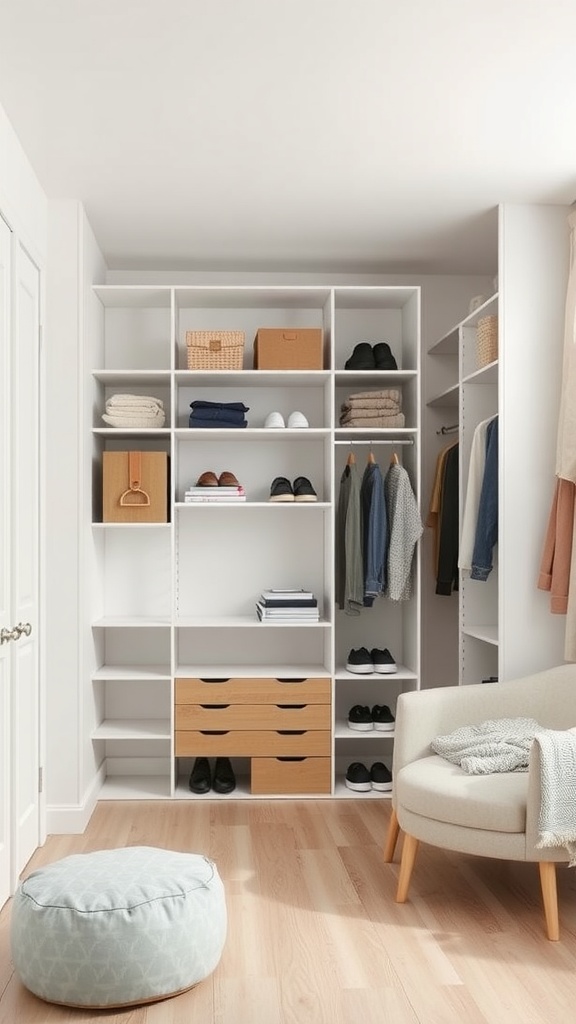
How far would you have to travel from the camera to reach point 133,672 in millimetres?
4898

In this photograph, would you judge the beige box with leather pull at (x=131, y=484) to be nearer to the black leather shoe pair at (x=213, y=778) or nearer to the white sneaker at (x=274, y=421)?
the white sneaker at (x=274, y=421)

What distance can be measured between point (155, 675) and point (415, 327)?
6.97ft

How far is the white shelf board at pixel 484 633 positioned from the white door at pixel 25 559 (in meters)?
1.95

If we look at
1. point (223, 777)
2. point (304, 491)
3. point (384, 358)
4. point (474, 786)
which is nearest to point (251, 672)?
point (223, 777)

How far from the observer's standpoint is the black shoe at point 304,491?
4.90 meters

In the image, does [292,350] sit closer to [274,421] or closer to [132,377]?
[274,421]

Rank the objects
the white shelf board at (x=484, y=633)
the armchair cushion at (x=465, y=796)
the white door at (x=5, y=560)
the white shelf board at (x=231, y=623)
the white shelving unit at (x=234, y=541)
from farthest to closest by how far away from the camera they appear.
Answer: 1. the white shelving unit at (x=234, y=541)
2. the white shelf board at (x=231, y=623)
3. the white shelf board at (x=484, y=633)
4. the white door at (x=5, y=560)
5. the armchair cushion at (x=465, y=796)

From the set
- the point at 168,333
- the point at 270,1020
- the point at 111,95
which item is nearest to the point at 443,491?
the point at 168,333

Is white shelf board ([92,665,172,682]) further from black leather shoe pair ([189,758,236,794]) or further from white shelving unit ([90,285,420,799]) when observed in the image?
black leather shoe pair ([189,758,236,794])

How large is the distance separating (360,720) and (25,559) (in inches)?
76.1

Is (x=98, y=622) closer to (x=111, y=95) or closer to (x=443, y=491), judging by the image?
(x=443, y=491)

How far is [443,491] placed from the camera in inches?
200

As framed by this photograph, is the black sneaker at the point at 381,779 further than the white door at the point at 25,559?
Yes

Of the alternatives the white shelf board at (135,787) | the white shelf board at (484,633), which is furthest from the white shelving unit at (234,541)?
the white shelf board at (484,633)
